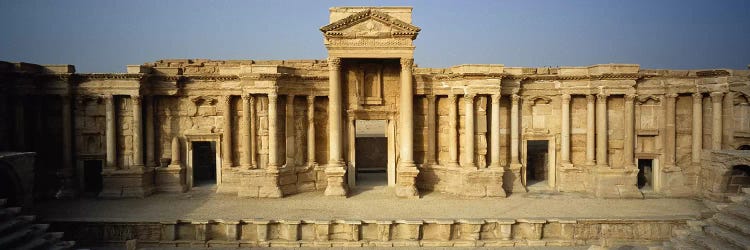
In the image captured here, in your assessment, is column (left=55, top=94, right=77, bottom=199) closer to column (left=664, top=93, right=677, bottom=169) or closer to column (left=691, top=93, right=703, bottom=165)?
column (left=664, top=93, right=677, bottom=169)

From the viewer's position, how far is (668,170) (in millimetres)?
19250

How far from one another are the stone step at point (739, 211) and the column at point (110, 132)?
70.2 feet

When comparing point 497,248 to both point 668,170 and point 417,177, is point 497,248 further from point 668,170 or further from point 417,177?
point 668,170

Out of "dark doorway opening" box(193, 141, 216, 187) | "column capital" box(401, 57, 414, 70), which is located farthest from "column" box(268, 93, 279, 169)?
"dark doorway opening" box(193, 141, 216, 187)

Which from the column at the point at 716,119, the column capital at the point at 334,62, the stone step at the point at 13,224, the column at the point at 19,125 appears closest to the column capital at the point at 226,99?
the column capital at the point at 334,62

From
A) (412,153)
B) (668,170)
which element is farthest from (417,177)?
(668,170)

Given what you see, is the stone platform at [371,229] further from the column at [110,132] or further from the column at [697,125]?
the column at [697,125]

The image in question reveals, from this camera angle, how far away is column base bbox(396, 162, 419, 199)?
18328mm

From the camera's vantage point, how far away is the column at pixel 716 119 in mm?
18438

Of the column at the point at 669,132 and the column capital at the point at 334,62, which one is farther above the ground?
the column capital at the point at 334,62

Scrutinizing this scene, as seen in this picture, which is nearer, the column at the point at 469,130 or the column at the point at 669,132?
the column at the point at 469,130

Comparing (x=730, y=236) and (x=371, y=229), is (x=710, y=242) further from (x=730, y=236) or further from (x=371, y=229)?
(x=371, y=229)

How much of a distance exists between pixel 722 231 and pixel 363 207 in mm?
10380

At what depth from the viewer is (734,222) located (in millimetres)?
11570
